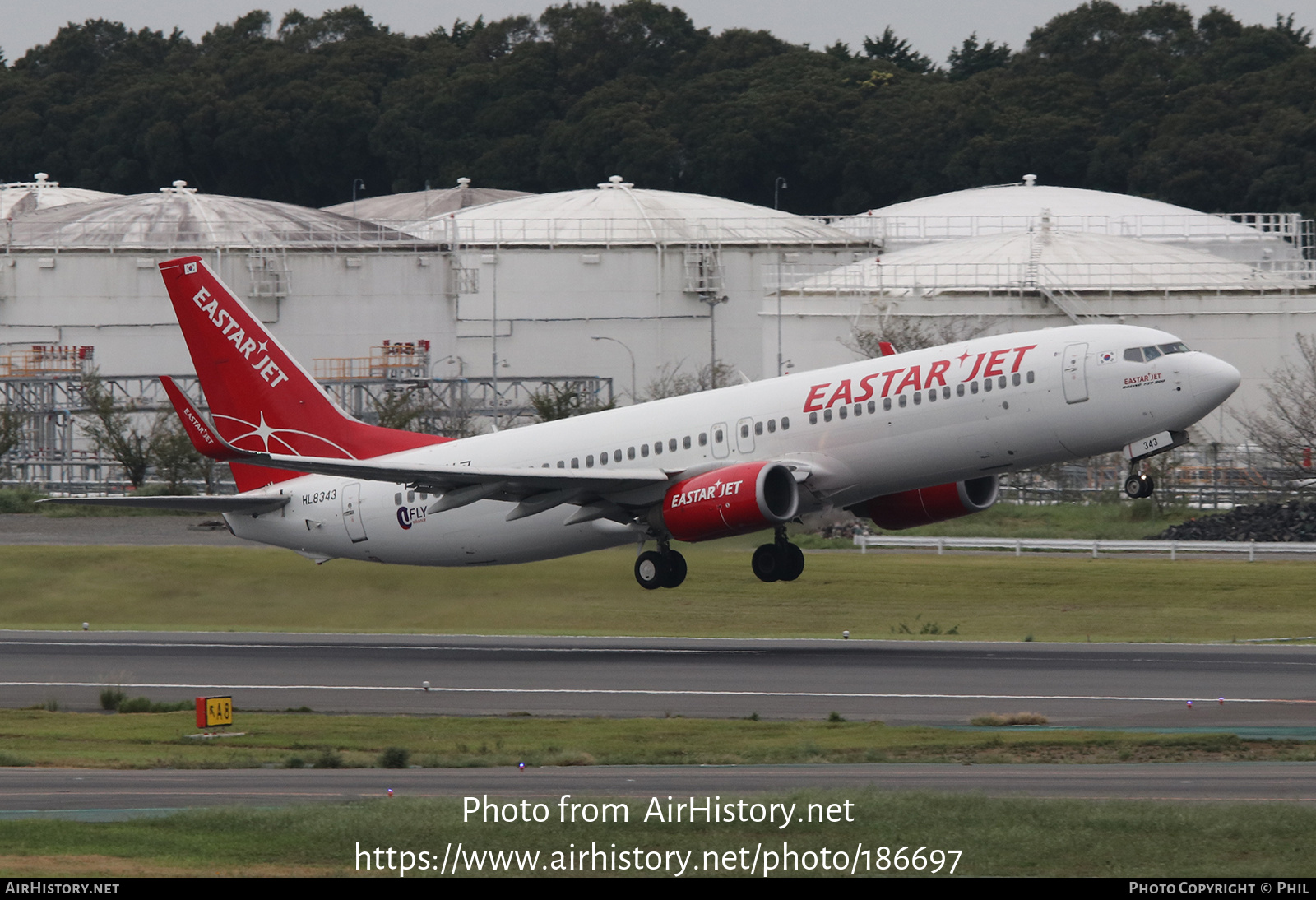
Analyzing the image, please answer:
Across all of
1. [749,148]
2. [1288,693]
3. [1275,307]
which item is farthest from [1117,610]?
[749,148]

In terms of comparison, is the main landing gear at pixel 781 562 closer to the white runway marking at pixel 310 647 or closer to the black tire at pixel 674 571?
the black tire at pixel 674 571

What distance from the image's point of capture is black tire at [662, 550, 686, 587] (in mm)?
44719

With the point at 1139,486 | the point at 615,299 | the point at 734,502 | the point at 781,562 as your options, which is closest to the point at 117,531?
the point at 781,562

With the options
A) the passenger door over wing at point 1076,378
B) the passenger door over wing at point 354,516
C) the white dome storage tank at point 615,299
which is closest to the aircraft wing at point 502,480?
the passenger door over wing at point 354,516

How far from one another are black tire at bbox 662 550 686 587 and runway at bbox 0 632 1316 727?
188 cm

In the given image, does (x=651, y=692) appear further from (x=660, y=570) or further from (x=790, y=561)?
(x=790, y=561)

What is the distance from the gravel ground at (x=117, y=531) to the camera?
69062 millimetres

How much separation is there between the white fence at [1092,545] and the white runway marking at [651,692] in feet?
81.4

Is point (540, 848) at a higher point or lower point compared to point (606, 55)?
lower

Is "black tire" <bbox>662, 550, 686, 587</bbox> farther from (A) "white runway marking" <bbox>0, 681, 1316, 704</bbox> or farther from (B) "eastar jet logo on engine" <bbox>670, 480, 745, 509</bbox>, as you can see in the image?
(A) "white runway marking" <bbox>0, 681, 1316, 704</bbox>

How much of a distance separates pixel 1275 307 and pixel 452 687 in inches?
2478

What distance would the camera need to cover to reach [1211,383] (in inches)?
1518

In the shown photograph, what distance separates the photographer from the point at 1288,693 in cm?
3641
